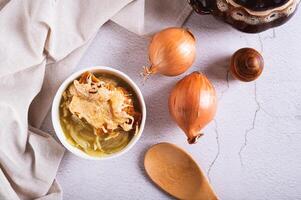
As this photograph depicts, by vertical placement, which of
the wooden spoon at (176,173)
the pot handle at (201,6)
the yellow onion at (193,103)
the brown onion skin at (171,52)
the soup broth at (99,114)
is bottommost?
the wooden spoon at (176,173)

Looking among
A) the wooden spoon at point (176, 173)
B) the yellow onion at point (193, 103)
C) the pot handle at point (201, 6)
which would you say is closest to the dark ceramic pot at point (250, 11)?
the pot handle at point (201, 6)

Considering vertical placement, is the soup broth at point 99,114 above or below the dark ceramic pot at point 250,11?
below

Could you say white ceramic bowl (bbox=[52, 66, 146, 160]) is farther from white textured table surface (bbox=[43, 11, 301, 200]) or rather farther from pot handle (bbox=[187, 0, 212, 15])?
pot handle (bbox=[187, 0, 212, 15])

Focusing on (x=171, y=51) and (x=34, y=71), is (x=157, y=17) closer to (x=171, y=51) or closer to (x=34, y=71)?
(x=171, y=51)

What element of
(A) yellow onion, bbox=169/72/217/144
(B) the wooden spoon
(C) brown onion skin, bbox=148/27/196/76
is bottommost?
(B) the wooden spoon

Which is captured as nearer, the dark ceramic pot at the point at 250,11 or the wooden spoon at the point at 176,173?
the dark ceramic pot at the point at 250,11

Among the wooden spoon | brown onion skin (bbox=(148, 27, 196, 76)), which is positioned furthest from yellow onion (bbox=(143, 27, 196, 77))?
the wooden spoon

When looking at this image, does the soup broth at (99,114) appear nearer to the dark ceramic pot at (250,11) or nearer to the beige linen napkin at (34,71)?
the beige linen napkin at (34,71)

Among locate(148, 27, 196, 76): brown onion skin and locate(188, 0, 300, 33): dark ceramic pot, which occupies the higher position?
locate(188, 0, 300, 33): dark ceramic pot
